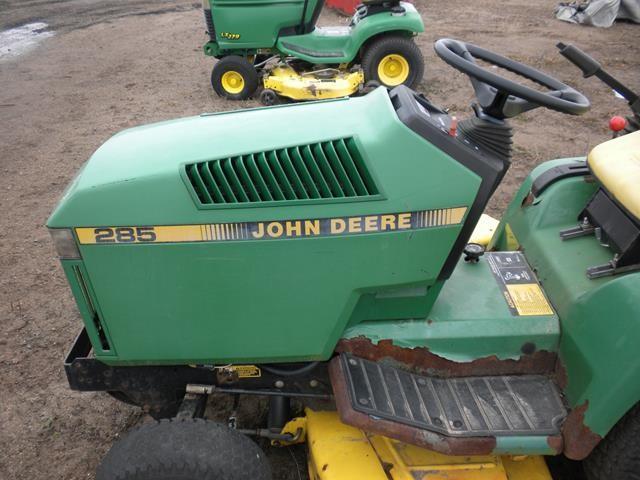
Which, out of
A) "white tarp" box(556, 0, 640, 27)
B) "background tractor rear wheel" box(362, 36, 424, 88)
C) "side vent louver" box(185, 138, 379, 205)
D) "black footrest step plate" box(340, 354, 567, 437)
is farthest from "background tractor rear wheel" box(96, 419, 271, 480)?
"white tarp" box(556, 0, 640, 27)

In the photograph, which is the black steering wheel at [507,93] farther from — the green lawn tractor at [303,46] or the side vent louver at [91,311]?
the green lawn tractor at [303,46]

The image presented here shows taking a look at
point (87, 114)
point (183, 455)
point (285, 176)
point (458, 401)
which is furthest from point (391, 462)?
point (87, 114)

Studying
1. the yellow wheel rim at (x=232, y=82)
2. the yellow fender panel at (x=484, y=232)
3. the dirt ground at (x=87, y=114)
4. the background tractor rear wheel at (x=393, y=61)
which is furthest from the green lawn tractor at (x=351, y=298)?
the yellow wheel rim at (x=232, y=82)

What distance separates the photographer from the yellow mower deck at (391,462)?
188cm

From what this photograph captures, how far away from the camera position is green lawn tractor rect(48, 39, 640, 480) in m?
1.70

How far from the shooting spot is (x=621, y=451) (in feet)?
5.92

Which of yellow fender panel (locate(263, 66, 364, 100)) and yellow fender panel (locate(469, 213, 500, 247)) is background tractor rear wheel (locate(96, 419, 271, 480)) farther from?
yellow fender panel (locate(263, 66, 364, 100))

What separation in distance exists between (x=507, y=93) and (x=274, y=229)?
0.79m

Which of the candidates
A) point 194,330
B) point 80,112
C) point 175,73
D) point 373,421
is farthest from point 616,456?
point 175,73

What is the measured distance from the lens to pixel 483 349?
1.93 m

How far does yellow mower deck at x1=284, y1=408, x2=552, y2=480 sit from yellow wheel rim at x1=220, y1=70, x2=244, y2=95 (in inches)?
207

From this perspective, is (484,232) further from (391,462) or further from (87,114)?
(87,114)

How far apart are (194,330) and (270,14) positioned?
17.2ft

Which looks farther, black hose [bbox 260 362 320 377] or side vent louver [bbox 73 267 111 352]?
black hose [bbox 260 362 320 377]
